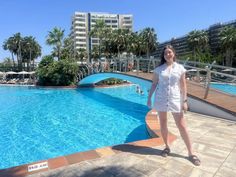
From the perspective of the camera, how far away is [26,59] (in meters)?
61.9

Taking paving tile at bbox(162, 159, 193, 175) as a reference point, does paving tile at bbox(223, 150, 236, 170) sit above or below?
below

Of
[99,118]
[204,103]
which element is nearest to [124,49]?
[99,118]

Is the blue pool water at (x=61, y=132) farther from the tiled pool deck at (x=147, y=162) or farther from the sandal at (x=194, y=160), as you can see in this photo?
the sandal at (x=194, y=160)

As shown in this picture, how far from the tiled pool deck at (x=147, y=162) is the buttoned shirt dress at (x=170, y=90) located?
2.77ft

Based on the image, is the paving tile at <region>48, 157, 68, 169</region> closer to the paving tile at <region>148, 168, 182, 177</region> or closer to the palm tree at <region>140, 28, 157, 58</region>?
the paving tile at <region>148, 168, 182, 177</region>

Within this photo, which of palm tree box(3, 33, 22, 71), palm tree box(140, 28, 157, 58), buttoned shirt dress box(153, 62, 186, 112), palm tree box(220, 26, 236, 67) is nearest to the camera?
buttoned shirt dress box(153, 62, 186, 112)

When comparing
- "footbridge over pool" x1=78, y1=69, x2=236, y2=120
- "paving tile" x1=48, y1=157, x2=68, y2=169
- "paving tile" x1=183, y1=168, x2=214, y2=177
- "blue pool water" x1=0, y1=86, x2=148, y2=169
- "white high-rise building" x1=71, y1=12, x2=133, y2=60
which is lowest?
"blue pool water" x1=0, y1=86, x2=148, y2=169

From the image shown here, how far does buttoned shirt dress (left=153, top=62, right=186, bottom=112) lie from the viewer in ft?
12.0

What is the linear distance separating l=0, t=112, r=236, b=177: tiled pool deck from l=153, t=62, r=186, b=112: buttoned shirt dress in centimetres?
84

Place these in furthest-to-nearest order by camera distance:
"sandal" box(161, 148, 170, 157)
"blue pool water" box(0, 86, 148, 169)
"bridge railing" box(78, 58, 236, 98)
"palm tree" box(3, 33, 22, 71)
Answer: "palm tree" box(3, 33, 22, 71) → "bridge railing" box(78, 58, 236, 98) → "blue pool water" box(0, 86, 148, 169) → "sandal" box(161, 148, 170, 157)

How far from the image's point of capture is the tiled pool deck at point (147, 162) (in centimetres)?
345

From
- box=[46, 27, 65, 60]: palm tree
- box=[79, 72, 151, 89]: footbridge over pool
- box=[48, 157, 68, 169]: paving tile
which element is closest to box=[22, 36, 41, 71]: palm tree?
box=[46, 27, 65, 60]: palm tree

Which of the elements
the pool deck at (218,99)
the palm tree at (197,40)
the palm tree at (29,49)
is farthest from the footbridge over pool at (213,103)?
the palm tree at (29,49)

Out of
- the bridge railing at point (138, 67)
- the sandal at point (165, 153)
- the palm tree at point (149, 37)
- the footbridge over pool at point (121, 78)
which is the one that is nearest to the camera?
the sandal at point (165, 153)
